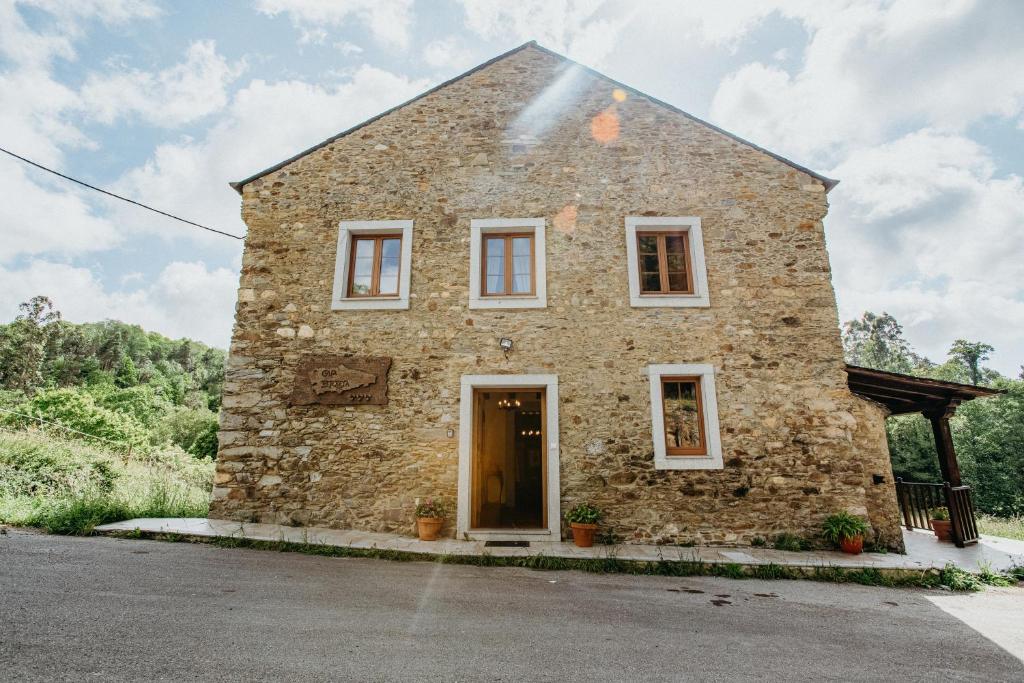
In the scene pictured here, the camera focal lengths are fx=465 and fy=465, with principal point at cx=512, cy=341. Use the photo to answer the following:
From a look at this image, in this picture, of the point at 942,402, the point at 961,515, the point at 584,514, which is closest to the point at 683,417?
the point at 584,514

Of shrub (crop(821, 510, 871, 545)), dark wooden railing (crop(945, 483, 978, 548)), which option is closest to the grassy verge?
shrub (crop(821, 510, 871, 545))

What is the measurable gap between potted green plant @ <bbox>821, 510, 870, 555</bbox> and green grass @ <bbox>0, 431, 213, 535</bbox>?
9.30 meters

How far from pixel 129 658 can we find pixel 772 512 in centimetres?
709

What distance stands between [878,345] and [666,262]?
4219 cm

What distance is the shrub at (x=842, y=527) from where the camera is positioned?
6.27m

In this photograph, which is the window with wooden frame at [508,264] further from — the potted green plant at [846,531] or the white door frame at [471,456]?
the potted green plant at [846,531]

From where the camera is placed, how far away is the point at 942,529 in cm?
743

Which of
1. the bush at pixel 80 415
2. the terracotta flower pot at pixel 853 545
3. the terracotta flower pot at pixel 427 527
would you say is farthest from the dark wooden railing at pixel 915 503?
the bush at pixel 80 415

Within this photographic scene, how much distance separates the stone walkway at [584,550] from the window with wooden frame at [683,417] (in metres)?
1.36

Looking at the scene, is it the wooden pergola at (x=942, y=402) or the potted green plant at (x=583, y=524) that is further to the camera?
the wooden pergola at (x=942, y=402)

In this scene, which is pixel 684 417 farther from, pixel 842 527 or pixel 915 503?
pixel 915 503

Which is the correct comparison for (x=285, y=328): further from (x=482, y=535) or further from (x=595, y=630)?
(x=595, y=630)

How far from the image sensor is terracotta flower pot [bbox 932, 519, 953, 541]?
7363mm

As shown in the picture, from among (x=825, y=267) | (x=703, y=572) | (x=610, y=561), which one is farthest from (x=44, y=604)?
(x=825, y=267)
